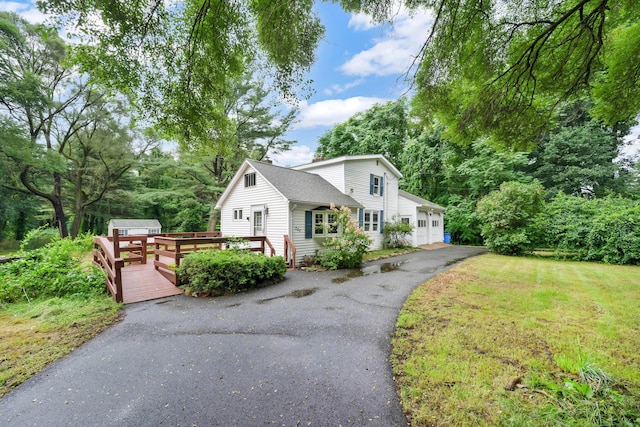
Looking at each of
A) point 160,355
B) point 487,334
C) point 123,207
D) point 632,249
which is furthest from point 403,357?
point 123,207

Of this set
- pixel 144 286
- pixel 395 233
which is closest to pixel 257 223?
pixel 144 286

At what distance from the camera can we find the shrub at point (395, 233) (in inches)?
597

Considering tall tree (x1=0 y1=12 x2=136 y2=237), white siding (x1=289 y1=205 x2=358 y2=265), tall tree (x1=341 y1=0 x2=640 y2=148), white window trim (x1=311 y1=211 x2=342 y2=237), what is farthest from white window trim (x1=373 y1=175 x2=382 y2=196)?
tall tree (x1=0 y1=12 x2=136 y2=237)

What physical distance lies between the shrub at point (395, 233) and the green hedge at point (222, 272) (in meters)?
9.99

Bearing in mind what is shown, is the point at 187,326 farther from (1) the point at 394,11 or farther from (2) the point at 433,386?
(1) the point at 394,11

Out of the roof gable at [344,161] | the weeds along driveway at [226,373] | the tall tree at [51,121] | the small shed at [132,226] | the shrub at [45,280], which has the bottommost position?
the weeds along driveway at [226,373]

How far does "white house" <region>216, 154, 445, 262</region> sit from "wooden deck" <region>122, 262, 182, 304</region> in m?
4.43

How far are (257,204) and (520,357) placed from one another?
10.3 m

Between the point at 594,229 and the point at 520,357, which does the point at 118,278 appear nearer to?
the point at 520,357

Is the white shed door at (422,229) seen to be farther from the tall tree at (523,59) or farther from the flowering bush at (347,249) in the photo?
the tall tree at (523,59)

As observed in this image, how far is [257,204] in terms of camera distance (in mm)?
11523

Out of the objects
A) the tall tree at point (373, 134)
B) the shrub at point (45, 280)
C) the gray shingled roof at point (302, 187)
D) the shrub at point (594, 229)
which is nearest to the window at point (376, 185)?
the gray shingled roof at point (302, 187)

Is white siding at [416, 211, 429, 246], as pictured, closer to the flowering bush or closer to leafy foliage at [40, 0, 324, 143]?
the flowering bush

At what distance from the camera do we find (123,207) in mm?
23594
